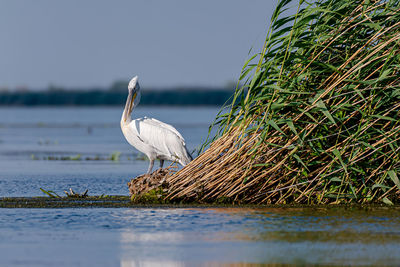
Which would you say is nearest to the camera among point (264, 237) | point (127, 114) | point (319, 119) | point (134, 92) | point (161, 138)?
point (264, 237)

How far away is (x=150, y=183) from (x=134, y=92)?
3170 mm

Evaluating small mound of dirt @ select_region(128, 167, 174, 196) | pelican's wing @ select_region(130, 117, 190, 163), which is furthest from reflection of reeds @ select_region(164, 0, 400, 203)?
pelican's wing @ select_region(130, 117, 190, 163)

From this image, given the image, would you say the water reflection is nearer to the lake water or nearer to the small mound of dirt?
the lake water

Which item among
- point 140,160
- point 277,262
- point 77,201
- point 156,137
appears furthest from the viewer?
point 140,160

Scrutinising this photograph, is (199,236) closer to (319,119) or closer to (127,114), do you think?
(319,119)

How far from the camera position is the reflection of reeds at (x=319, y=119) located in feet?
36.6

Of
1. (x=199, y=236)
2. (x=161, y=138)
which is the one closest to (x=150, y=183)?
(x=161, y=138)

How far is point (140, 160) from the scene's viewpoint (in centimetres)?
2136

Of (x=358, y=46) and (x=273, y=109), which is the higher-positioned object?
(x=358, y=46)

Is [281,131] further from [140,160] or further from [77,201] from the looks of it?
[140,160]

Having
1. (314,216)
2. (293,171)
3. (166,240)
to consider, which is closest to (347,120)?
(293,171)

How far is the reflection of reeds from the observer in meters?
11.1

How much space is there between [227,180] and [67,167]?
25.2 ft

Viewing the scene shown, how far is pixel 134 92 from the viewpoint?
14.7m
